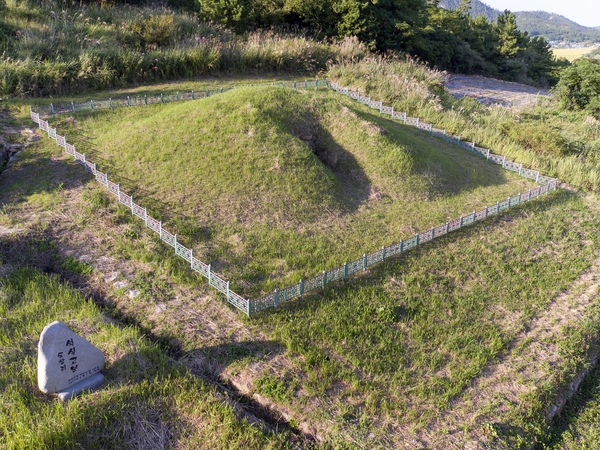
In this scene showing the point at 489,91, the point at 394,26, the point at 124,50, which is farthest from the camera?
the point at 489,91

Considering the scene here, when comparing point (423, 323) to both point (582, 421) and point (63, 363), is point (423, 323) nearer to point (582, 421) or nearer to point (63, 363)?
point (582, 421)

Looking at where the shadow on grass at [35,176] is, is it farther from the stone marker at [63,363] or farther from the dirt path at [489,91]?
the dirt path at [489,91]

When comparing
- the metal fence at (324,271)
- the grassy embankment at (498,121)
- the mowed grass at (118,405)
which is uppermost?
the grassy embankment at (498,121)

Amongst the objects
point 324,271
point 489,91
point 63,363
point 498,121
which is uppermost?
point 489,91

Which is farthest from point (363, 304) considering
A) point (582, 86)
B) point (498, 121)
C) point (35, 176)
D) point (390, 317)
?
point (582, 86)

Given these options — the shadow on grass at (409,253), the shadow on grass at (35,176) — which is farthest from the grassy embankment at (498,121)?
the shadow on grass at (35,176)

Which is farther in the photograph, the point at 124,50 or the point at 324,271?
the point at 124,50
